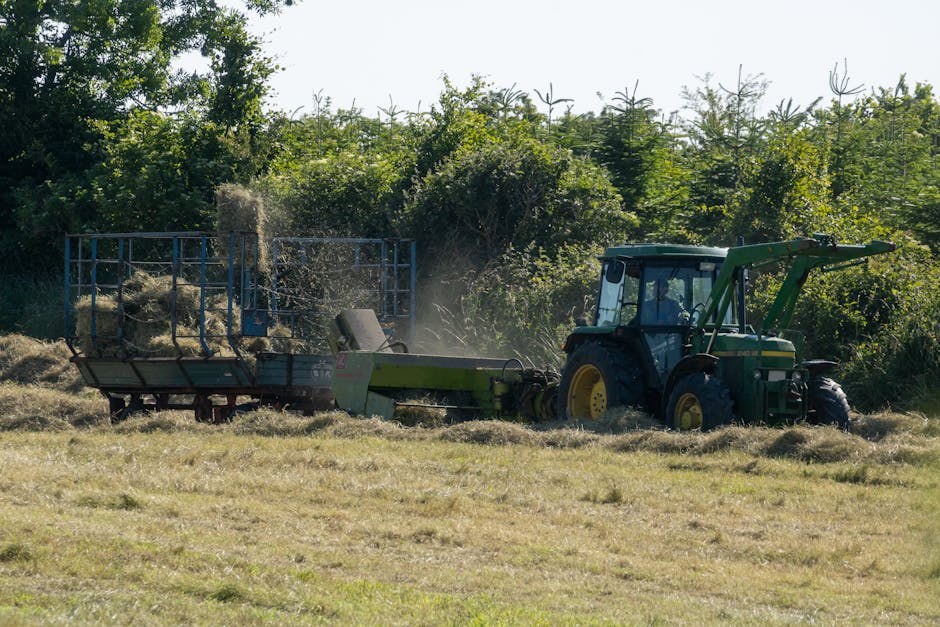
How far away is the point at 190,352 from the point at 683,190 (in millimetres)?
14243

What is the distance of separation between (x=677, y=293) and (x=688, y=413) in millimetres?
1774

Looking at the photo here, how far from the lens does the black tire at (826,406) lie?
14.9 meters

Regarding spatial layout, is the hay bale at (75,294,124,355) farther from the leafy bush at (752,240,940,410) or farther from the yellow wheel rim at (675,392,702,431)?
the leafy bush at (752,240,940,410)

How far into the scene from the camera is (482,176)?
27719mm

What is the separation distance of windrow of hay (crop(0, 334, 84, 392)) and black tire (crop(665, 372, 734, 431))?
1142 cm

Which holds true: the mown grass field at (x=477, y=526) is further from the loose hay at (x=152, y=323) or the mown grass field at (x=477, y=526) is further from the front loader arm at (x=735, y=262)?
the loose hay at (x=152, y=323)

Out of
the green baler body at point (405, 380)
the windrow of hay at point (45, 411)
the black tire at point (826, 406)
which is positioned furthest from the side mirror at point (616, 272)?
the windrow of hay at point (45, 411)

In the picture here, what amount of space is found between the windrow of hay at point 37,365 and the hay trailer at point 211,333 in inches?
100

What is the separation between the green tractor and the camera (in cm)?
1492

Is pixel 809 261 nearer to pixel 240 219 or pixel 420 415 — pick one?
pixel 420 415

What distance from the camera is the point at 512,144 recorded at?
28641 millimetres

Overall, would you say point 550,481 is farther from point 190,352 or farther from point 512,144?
point 512,144

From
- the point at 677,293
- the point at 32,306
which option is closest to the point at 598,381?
the point at 677,293

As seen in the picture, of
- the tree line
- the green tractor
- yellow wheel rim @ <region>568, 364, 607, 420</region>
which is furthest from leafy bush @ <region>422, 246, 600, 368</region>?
the green tractor
